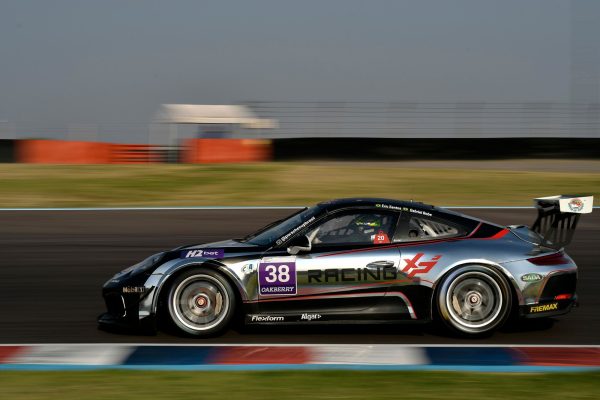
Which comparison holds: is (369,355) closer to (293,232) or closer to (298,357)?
(298,357)

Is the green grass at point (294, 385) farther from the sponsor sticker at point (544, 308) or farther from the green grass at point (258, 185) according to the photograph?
the green grass at point (258, 185)

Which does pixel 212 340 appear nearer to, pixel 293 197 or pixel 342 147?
pixel 293 197

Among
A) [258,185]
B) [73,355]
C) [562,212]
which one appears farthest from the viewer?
[258,185]

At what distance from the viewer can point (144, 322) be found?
6.58 metres

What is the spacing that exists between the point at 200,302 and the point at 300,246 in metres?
0.85

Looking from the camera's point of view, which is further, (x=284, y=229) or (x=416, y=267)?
(x=284, y=229)

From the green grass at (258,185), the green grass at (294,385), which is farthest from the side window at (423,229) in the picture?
the green grass at (258,185)

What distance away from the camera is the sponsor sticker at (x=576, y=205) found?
270 inches

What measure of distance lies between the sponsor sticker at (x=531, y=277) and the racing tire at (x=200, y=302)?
7.05ft

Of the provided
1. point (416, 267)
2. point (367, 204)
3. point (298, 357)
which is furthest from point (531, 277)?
point (298, 357)

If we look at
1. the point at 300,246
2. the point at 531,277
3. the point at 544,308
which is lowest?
the point at 544,308

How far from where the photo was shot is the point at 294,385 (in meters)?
5.12

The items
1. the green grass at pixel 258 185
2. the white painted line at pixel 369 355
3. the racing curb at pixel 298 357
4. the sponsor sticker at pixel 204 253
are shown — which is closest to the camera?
the racing curb at pixel 298 357

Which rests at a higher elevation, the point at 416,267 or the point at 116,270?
the point at 416,267
